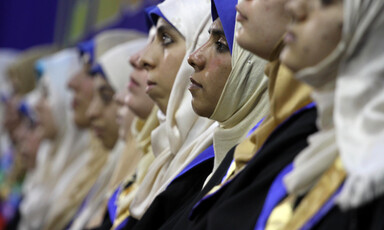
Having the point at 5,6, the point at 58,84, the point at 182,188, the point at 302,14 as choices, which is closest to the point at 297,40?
the point at 302,14

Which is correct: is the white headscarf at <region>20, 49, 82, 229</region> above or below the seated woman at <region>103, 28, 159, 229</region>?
below

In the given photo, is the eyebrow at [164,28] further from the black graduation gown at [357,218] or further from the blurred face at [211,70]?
the black graduation gown at [357,218]

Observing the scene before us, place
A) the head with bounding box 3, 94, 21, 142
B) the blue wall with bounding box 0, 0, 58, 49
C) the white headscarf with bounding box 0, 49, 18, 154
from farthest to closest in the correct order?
the blue wall with bounding box 0, 0, 58, 49 → the white headscarf with bounding box 0, 49, 18, 154 → the head with bounding box 3, 94, 21, 142

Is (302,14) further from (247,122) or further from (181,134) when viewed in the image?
(181,134)

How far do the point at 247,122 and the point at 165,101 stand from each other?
2.17 feet

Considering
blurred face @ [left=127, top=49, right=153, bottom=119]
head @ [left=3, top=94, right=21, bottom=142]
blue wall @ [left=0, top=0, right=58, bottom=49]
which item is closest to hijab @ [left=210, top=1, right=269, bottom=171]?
blurred face @ [left=127, top=49, right=153, bottom=119]

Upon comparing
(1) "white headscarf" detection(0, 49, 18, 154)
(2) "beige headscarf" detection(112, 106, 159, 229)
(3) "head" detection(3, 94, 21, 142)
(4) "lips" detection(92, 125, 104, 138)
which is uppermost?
(2) "beige headscarf" detection(112, 106, 159, 229)

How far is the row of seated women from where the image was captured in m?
1.30

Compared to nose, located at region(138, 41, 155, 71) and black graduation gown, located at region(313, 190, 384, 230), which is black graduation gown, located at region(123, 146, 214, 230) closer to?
nose, located at region(138, 41, 155, 71)

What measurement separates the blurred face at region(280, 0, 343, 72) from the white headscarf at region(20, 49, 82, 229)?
11.4ft

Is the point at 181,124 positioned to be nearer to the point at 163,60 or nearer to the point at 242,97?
the point at 163,60

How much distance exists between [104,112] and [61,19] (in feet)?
10.8

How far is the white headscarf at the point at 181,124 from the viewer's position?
96.9 inches

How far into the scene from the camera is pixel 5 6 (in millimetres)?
8891
